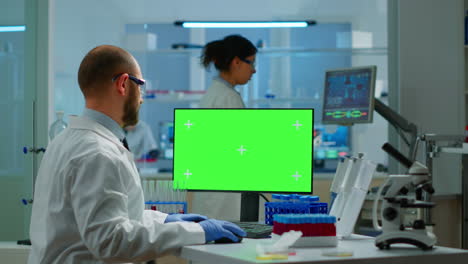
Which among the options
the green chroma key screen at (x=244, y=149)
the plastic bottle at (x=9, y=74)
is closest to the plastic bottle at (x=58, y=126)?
the plastic bottle at (x=9, y=74)

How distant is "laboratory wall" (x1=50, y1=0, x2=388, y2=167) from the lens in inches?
209

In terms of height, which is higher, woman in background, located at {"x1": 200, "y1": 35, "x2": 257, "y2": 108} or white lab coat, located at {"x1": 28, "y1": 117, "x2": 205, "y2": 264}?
woman in background, located at {"x1": 200, "y1": 35, "x2": 257, "y2": 108}

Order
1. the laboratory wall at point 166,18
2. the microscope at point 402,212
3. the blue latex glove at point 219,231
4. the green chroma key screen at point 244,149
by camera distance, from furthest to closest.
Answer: the laboratory wall at point 166,18 < the green chroma key screen at point 244,149 < the blue latex glove at point 219,231 < the microscope at point 402,212

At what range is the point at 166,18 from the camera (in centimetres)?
746

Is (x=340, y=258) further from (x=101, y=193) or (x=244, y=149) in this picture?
(x=244, y=149)

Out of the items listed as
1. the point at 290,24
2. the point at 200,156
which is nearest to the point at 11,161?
the point at 200,156

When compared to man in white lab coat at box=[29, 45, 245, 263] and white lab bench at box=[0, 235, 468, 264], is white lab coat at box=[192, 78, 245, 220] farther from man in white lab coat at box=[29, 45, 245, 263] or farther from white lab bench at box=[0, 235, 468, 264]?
white lab bench at box=[0, 235, 468, 264]

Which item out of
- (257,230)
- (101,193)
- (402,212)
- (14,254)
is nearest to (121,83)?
(101,193)

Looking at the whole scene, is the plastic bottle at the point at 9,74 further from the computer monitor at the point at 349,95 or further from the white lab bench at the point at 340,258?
the white lab bench at the point at 340,258

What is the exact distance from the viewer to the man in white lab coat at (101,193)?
1692 mm

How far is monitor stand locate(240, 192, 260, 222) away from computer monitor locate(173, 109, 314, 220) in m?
0.02

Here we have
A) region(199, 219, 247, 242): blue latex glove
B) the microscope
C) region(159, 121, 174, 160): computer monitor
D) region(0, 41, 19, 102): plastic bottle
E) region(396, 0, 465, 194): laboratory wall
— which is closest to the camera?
the microscope

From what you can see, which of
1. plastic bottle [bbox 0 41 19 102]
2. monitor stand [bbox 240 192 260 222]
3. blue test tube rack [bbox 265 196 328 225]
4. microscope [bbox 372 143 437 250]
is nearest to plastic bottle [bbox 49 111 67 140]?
plastic bottle [bbox 0 41 19 102]

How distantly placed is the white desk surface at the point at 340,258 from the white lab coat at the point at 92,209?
0.08 m
